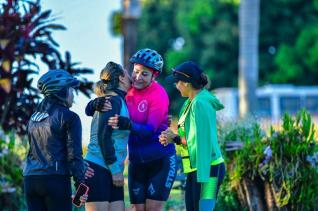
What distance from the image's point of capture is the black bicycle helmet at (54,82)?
24.0 feet

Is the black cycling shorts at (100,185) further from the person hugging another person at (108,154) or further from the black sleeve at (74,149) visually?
the black sleeve at (74,149)

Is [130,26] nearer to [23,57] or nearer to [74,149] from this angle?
[23,57]

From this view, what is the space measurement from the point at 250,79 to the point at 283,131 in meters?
15.8

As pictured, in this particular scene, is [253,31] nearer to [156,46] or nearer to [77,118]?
[77,118]

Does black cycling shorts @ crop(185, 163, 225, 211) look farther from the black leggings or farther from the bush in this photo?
the bush

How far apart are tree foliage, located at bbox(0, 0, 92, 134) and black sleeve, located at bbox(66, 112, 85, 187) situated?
4106mm

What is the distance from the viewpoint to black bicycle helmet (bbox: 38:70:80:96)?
7.30 meters

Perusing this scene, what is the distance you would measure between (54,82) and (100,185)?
101 cm

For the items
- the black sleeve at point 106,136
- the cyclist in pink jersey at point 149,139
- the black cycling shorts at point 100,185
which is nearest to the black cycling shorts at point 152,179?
the cyclist in pink jersey at point 149,139

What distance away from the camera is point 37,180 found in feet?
23.2

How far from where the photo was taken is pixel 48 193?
7.07 m

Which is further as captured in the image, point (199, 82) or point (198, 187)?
point (199, 82)

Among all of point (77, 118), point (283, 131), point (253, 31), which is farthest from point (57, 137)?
point (253, 31)

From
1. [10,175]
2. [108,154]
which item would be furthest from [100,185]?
[10,175]
